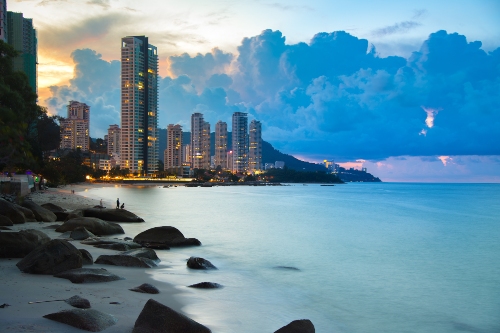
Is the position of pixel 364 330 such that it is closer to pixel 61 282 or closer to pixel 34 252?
pixel 61 282

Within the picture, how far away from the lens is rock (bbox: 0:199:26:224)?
2233 cm

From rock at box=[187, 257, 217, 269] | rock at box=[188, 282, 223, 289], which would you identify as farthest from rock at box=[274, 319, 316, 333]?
rock at box=[187, 257, 217, 269]

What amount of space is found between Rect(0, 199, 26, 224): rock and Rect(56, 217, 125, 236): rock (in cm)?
322

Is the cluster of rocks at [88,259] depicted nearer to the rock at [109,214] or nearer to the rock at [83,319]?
the rock at [83,319]

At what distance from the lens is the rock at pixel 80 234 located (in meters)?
19.1

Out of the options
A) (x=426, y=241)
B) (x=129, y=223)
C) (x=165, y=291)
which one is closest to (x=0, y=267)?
(x=165, y=291)

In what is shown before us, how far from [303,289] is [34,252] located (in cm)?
808

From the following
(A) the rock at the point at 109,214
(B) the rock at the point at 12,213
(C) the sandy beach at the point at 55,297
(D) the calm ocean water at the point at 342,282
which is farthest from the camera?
(A) the rock at the point at 109,214

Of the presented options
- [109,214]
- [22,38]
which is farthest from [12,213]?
[22,38]

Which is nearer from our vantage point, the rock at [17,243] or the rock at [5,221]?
the rock at [17,243]

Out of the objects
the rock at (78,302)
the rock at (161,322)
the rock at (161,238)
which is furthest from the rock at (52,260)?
the rock at (161,238)

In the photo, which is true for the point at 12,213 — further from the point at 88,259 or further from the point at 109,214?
the point at 88,259

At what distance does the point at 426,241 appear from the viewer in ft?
99.0

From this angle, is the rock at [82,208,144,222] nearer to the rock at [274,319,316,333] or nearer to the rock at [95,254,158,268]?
the rock at [95,254,158,268]
